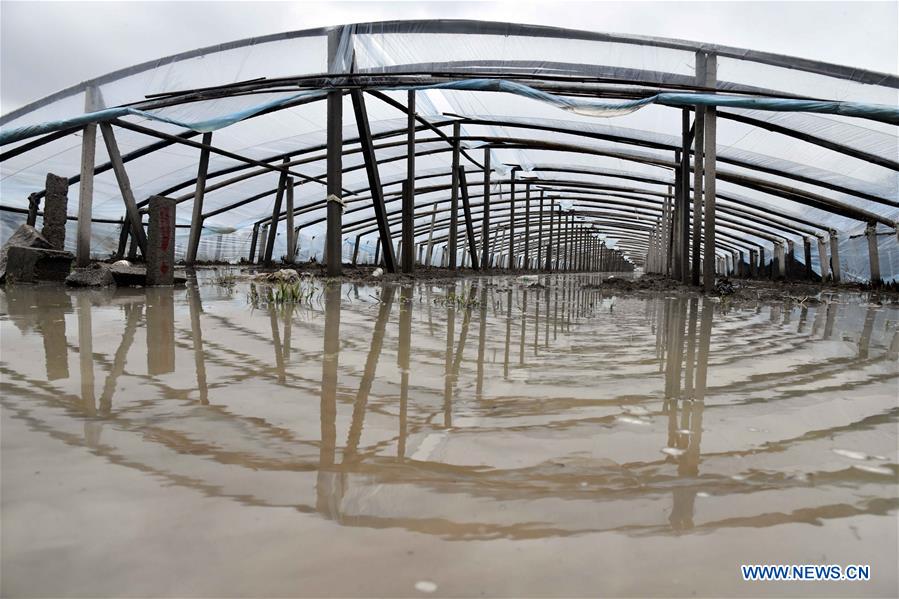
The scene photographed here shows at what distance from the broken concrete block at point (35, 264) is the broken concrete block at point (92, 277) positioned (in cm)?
98

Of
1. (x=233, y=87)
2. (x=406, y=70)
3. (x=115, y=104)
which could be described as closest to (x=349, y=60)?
(x=406, y=70)

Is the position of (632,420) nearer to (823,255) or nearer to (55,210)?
(55,210)

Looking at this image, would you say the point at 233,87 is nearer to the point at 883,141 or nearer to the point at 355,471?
the point at 355,471

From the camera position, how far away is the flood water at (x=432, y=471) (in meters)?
0.84

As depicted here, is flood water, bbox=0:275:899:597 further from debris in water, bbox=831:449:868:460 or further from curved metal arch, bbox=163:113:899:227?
curved metal arch, bbox=163:113:899:227

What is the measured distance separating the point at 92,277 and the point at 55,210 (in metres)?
2.84

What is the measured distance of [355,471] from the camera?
1.19 m

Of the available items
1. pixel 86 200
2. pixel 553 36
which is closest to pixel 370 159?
pixel 553 36

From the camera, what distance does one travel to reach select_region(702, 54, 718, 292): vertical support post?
8289 mm

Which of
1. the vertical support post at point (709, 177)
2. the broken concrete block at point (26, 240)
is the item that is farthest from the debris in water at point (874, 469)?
the broken concrete block at point (26, 240)

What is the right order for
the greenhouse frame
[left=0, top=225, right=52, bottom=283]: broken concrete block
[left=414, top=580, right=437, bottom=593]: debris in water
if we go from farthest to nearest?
1. the greenhouse frame
2. [left=0, top=225, right=52, bottom=283]: broken concrete block
3. [left=414, top=580, right=437, bottom=593]: debris in water

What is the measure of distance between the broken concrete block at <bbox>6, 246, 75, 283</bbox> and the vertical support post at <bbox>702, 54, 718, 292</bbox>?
29.1 feet

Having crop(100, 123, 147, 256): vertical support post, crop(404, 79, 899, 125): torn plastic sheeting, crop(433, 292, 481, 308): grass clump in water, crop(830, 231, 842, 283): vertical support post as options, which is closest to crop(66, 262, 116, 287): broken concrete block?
crop(100, 123, 147, 256): vertical support post

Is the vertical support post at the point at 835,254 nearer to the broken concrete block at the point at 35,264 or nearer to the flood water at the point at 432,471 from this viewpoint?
the flood water at the point at 432,471
